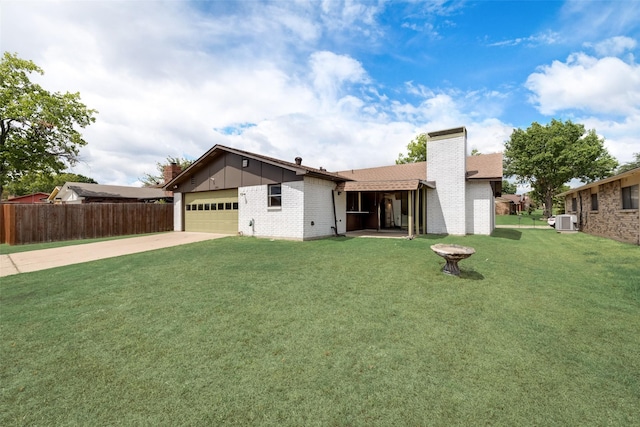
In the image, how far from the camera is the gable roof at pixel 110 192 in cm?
2475

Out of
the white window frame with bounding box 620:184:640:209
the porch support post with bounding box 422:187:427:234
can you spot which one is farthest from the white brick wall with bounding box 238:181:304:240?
the white window frame with bounding box 620:184:640:209

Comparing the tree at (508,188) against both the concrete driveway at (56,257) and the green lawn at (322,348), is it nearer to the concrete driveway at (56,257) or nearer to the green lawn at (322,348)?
the green lawn at (322,348)

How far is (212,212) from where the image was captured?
1570cm

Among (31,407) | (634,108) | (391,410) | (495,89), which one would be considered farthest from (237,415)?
(634,108)

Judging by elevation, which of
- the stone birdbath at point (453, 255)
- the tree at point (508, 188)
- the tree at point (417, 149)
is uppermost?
the tree at point (417, 149)

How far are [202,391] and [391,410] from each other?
5.88 ft

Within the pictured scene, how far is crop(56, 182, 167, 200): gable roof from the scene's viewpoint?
24748mm

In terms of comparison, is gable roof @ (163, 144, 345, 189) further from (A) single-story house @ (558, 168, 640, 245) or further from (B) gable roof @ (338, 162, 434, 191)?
(A) single-story house @ (558, 168, 640, 245)

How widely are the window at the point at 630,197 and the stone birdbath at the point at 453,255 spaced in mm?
10052

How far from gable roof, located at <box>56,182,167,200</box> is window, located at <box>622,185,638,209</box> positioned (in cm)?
3196

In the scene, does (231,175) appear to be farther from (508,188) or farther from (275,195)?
(508,188)

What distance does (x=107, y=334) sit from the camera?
374cm

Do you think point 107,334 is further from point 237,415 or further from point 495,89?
point 495,89

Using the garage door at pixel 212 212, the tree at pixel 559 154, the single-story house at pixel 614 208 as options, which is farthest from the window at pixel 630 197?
the tree at pixel 559 154
